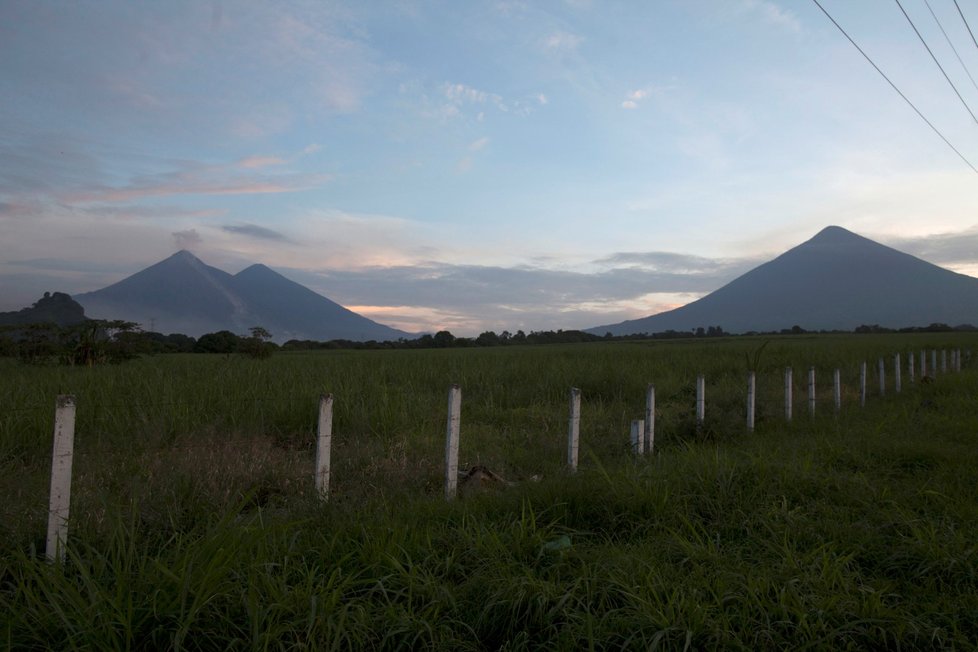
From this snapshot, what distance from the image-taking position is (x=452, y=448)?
190 inches

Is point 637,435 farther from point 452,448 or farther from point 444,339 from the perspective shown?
point 444,339

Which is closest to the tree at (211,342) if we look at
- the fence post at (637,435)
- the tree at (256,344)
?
the tree at (256,344)

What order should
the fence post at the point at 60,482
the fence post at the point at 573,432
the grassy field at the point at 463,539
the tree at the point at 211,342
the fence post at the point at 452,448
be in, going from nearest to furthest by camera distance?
the grassy field at the point at 463,539, the fence post at the point at 60,482, the fence post at the point at 452,448, the fence post at the point at 573,432, the tree at the point at 211,342

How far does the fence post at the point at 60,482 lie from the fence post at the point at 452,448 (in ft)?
7.78

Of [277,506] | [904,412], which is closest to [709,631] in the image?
[277,506]

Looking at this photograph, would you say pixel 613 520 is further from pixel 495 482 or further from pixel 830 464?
pixel 830 464

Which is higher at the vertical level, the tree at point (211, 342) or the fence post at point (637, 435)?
the tree at point (211, 342)

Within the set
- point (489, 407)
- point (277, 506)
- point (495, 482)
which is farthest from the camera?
point (489, 407)

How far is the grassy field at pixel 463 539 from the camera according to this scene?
2.57 meters

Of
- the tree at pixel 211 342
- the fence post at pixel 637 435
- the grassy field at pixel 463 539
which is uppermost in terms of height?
the tree at pixel 211 342

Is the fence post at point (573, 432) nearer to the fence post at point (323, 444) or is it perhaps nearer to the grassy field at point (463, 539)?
the grassy field at point (463, 539)

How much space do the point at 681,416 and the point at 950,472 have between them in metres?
3.19

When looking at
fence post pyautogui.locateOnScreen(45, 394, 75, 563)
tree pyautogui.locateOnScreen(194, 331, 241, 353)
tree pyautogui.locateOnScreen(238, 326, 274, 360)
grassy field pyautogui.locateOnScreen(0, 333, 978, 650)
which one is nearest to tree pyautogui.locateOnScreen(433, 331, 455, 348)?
tree pyautogui.locateOnScreen(194, 331, 241, 353)

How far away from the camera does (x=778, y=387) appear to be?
14.2 metres
